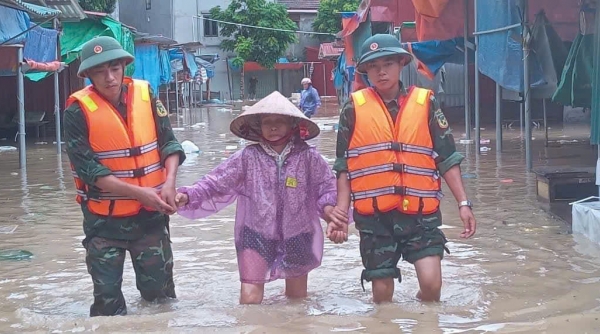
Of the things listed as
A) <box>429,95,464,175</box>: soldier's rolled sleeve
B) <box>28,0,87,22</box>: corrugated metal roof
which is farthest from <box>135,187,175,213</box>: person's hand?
<box>28,0,87,22</box>: corrugated metal roof

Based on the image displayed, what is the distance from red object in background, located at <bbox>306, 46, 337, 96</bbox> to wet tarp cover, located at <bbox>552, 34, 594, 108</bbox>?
1847 inches

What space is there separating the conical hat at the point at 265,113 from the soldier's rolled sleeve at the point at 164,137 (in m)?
0.38

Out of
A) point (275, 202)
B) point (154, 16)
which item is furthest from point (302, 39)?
point (275, 202)

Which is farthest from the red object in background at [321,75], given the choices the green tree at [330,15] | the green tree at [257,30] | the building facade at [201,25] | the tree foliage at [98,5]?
the tree foliage at [98,5]

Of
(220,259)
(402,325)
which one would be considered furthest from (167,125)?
(220,259)

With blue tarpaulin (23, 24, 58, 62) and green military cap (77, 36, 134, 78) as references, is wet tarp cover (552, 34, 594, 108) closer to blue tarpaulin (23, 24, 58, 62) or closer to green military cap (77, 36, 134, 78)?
green military cap (77, 36, 134, 78)

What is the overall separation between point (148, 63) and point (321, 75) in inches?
1254

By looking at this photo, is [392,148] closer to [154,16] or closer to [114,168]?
[114,168]

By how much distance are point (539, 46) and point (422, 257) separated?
7.85 meters

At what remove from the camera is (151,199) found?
15.9ft

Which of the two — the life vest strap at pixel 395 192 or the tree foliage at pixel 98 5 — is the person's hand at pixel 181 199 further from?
the tree foliage at pixel 98 5

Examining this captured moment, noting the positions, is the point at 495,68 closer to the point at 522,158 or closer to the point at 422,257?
the point at 522,158

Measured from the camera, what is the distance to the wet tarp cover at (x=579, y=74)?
406 inches

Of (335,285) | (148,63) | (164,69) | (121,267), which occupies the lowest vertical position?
(335,285)
